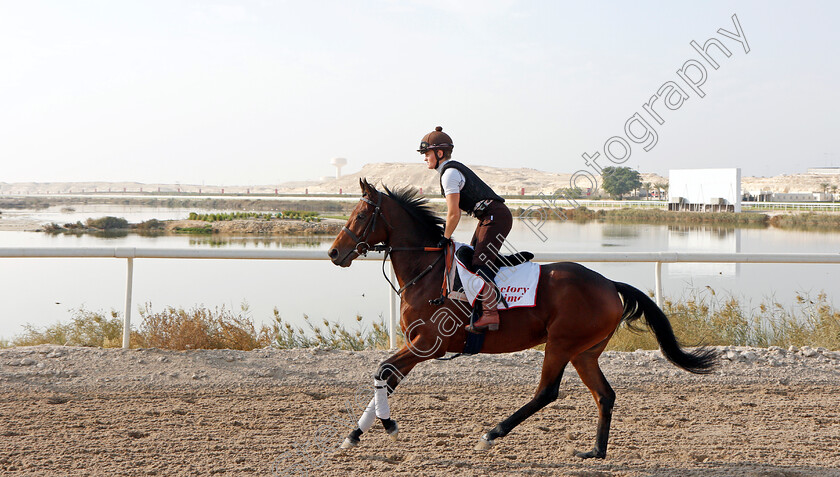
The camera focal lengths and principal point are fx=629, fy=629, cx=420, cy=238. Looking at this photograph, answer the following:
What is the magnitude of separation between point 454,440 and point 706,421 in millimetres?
2016

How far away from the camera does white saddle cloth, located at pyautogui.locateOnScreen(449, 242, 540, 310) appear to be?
4.24 metres

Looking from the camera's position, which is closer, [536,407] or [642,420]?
[536,407]

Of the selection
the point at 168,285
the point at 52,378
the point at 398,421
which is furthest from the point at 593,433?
the point at 168,285

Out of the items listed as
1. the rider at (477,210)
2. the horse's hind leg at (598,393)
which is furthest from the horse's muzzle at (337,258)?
the horse's hind leg at (598,393)

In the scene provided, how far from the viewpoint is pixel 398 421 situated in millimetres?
4812

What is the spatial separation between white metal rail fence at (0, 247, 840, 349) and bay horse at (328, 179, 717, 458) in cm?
204

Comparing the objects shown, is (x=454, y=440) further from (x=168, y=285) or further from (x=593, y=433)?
(x=168, y=285)

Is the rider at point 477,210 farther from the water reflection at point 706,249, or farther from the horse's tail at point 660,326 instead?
the water reflection at point 706,249

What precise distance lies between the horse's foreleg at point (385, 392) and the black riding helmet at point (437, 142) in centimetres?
141

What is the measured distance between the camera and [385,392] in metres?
4.21

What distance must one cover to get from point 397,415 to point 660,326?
2.11 metres

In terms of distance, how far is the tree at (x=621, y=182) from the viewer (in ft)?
301

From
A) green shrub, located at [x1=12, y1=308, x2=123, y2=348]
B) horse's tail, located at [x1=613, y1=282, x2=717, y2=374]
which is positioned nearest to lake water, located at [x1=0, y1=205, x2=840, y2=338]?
green shrub, located at [x1=12, y1=308, x2=123, y2=348]

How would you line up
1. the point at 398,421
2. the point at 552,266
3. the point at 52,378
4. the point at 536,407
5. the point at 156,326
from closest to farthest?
the point at 536,407, the point at 552,266, the point at 398,421, the point at 52,378, the point at 156,326
